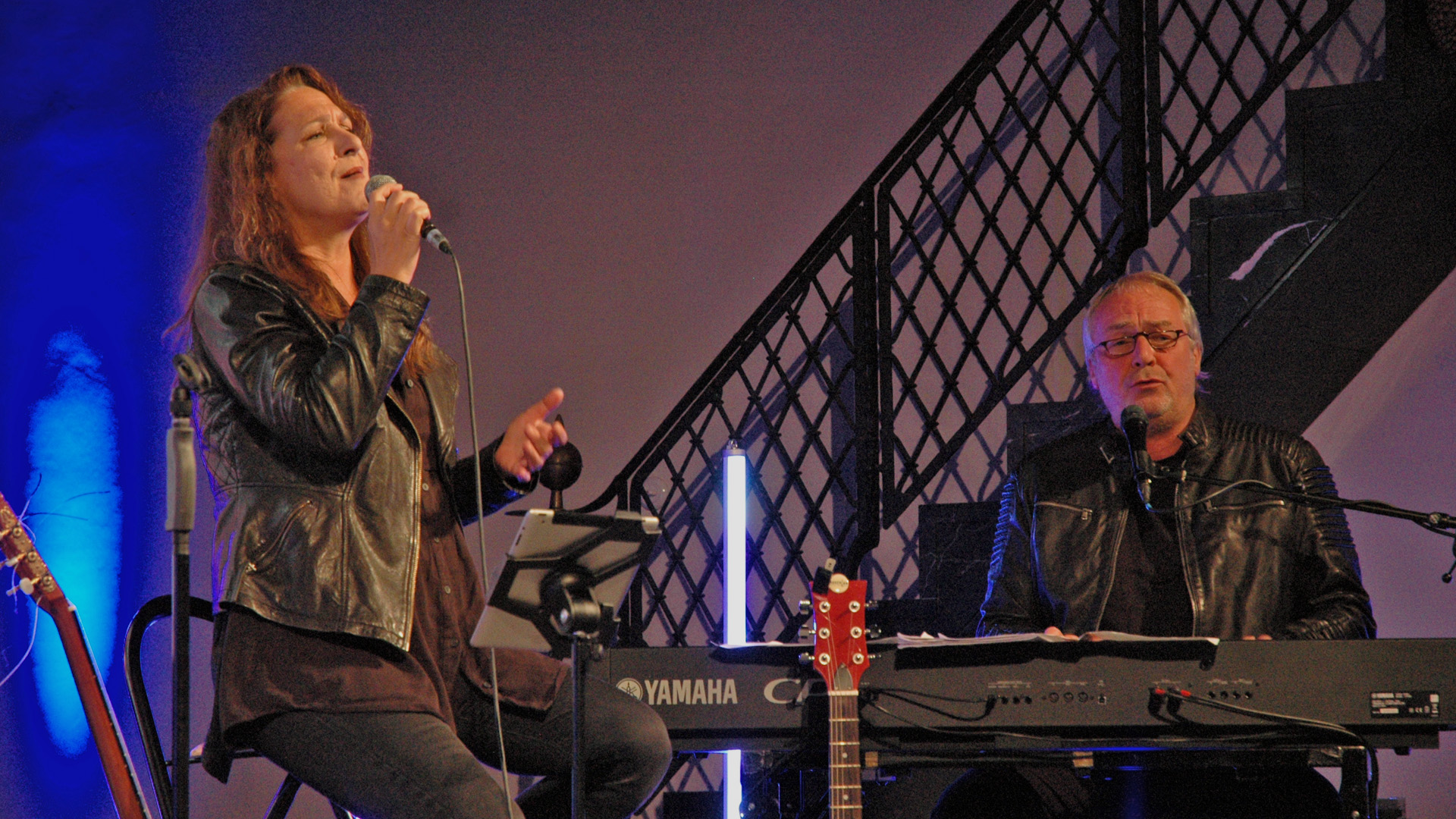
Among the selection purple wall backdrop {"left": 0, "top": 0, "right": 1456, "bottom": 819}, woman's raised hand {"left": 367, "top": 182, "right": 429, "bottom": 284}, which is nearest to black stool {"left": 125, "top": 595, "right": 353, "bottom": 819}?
woman's raised hand {"left": 367, "top": 182, "right": 429, "bottom": 284}

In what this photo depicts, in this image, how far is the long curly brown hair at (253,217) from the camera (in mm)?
2098

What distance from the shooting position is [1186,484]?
3033mm

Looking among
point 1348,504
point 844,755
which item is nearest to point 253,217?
point 844,755

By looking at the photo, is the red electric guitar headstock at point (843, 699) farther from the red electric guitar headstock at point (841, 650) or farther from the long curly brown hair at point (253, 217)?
the long curly brown hair at point (253, 217)

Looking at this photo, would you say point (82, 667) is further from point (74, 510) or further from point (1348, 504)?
point (74, 510)

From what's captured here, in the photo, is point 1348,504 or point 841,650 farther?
point 841,650

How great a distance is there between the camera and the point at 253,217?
2.12 meters

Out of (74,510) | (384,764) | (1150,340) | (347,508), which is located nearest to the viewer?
(384,764)

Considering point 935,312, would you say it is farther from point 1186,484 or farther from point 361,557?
point 361,557

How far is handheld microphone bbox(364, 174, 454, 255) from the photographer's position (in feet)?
6.44

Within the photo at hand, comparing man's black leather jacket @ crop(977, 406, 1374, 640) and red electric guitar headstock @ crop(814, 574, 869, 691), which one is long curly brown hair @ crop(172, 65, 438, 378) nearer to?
red electric guitar headstock @ crop(814, 574, 869, 691)

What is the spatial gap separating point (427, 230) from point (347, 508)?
0.43 m

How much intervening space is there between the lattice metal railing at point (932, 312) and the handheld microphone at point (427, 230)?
280 centimetres

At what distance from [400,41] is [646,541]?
4152 millimetres
